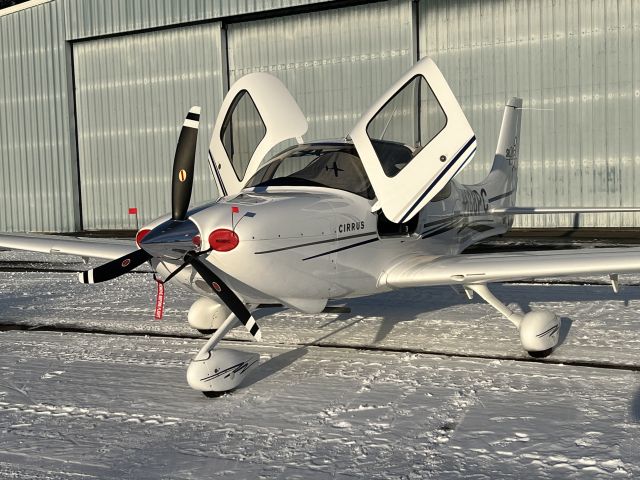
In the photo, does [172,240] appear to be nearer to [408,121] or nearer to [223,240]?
[223,240]

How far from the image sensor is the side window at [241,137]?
7.48 m

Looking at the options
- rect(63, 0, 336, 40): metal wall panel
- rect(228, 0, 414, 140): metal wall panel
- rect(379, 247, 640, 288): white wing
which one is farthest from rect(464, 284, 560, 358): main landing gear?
rect(63, 0, 336, 40): metal wall panel

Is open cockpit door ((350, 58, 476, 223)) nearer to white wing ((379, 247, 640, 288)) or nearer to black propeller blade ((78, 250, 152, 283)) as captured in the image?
white wing ((379, 247, 640, 288))

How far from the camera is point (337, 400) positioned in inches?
206

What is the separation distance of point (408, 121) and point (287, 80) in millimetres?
14677

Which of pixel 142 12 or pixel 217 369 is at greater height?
pixel 142 12

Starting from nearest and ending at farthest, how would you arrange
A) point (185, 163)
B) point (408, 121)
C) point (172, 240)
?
point (172, 240)
point (185, 163)
point (408, 121)

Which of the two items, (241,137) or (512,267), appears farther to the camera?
(241,137)

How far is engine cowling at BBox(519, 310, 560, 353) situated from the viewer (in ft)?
20.4

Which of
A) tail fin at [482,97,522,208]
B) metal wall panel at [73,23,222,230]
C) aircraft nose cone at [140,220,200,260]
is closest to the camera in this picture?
aircraft nose cone at [140,220,200,260]

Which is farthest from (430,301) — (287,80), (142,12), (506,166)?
(142,12)

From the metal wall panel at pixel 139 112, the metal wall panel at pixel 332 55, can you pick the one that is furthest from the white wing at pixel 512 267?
the metal wall panel at pixel 139 112

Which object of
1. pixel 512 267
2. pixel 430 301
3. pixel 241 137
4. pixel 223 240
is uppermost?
pixel 241 137

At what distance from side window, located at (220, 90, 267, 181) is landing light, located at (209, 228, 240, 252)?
7.10 feet
